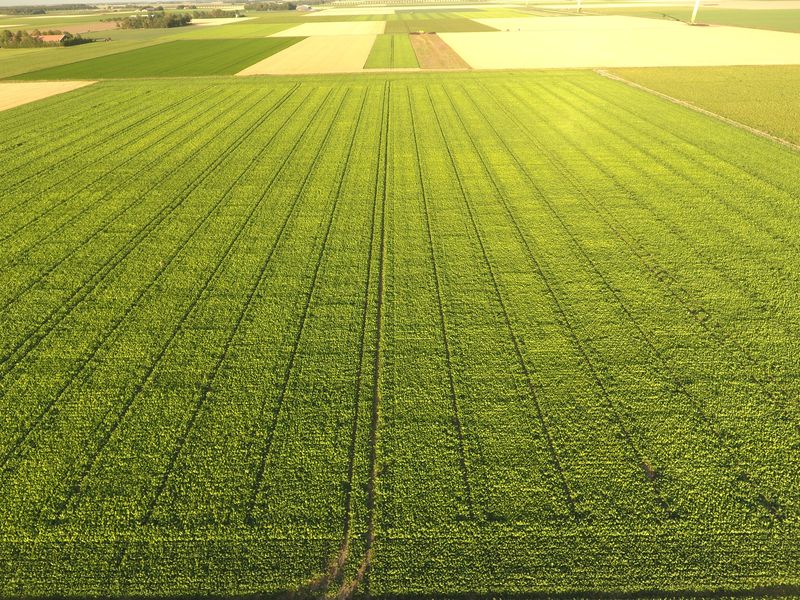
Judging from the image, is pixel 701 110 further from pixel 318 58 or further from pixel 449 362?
pixel 318 58

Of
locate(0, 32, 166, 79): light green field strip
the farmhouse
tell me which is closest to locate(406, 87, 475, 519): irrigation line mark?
locate(0, 32, 166, 79): light green field strip

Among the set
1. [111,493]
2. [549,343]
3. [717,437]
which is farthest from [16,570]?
[717,437]

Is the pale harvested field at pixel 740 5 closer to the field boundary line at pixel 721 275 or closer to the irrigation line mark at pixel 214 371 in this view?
the field boundary line at pixel 721 275

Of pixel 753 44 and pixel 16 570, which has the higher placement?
pixel 753 44

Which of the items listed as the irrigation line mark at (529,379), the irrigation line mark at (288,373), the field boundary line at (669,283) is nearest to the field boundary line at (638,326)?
the field boundary line at (669,283)

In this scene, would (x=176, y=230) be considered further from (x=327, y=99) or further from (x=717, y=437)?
(x=327, y=99)

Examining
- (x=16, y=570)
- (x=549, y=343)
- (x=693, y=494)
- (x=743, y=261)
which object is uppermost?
(x=743, y=261)
